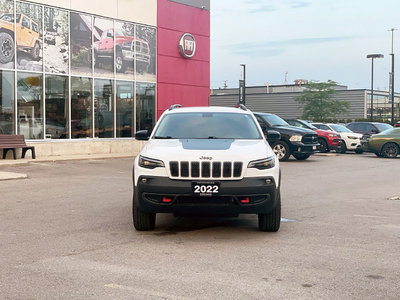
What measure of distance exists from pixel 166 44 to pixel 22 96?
8.59 meters

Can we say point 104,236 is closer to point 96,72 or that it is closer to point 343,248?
point 343,248

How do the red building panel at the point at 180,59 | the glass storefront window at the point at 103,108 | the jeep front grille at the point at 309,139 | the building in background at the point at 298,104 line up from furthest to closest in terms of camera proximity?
the building in background at the point at 298,104 → the red building panel at the point at 180,59 → the glass storefront window at the point at 103,108 → the jeep front grille at the point at 309,139

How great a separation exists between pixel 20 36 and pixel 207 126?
1521cm

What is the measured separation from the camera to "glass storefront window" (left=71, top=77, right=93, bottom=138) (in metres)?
23.6

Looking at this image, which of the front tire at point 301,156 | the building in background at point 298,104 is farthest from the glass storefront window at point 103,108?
the building in background at point 298,104

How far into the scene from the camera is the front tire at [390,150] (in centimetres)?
2489

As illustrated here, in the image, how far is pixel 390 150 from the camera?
25000 mm

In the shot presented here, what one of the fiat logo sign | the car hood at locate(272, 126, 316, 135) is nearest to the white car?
the car hood at locate(272, 126, 316, 135)

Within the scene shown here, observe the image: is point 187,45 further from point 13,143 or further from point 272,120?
point 13,143

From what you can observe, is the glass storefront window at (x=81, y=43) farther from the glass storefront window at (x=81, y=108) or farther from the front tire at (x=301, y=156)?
the front tire at (x=301, y=156)

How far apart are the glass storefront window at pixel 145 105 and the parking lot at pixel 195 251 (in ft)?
51.3

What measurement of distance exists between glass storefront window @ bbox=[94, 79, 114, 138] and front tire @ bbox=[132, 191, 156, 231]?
17758 millimetres

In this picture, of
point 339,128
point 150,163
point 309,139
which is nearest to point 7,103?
point 309,139

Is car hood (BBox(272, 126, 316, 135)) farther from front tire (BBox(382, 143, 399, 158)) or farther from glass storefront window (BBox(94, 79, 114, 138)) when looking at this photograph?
glass storefront window (BBox(94, 79, 114, 138))
